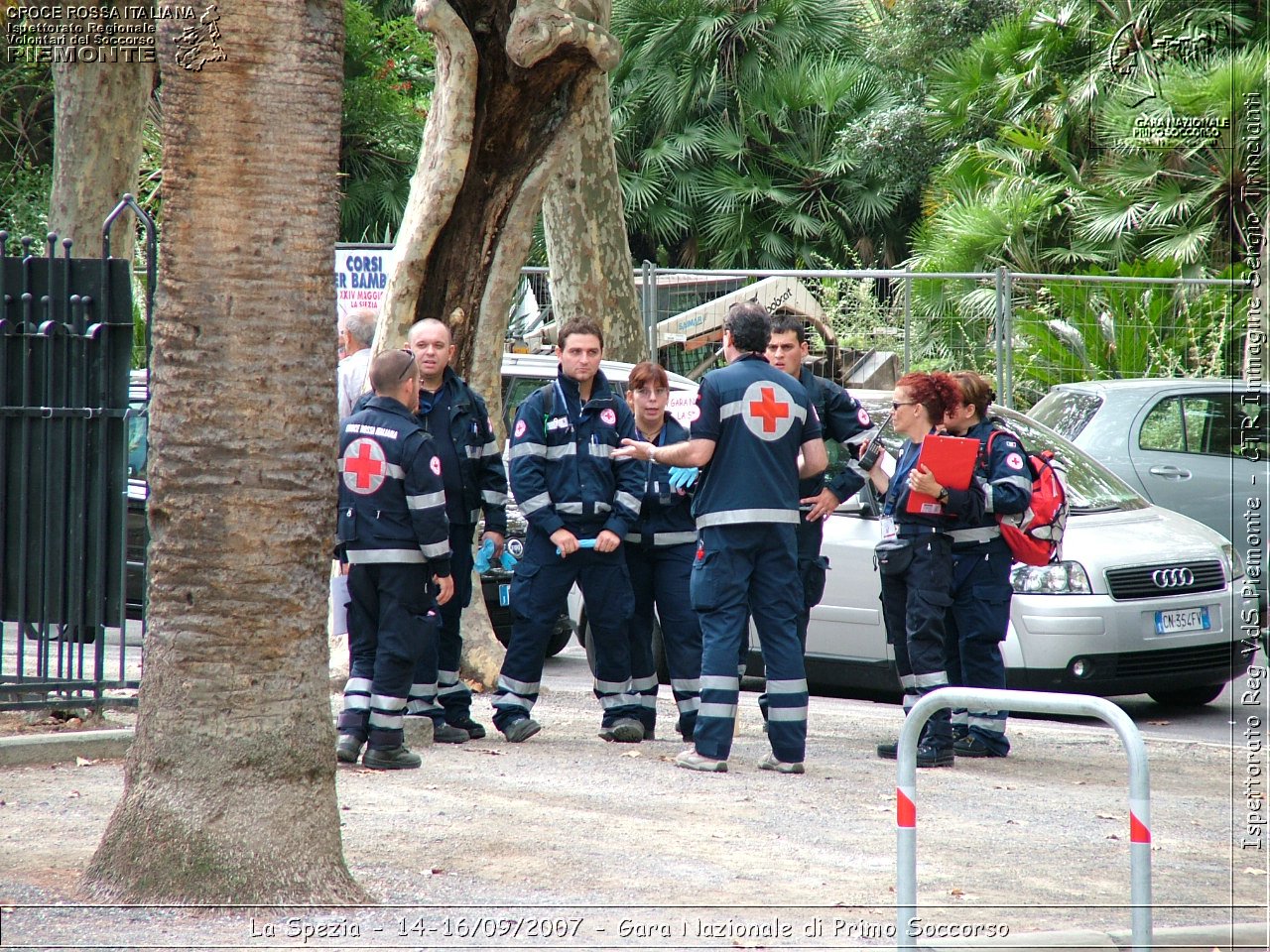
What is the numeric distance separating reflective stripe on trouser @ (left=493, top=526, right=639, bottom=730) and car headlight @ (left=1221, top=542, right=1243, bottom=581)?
3926 millimetres

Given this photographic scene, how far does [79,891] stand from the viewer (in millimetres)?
4555

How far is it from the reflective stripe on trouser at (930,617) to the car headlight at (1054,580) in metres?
1.47

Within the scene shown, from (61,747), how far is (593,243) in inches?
264

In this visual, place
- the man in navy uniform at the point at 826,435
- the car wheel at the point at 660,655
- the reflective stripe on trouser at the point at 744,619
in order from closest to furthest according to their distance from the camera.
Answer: the reflective stripe on trouser at the point at 744,619 < the man in navy uniform at the point at 826,435 < the car wheel at the point at 660,655

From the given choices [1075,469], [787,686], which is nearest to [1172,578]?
[1075,469]

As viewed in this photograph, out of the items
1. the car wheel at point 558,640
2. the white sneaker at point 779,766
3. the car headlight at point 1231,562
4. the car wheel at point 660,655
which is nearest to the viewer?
the white sneaker at point 779,766

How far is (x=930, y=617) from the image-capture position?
7215 millimetres

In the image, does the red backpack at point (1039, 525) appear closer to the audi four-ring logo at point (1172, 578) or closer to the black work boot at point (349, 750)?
the audi four-ring logo at point (1172, 578)

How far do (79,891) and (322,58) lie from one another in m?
2.63

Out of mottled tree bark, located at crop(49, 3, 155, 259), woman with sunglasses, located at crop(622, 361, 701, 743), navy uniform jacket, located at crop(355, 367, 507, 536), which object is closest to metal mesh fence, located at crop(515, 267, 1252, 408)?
mottled tree bark, located at crop(49, 3, 155, 259)

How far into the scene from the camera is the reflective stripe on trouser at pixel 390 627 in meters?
6.70

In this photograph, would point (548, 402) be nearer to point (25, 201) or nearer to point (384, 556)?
point (384, 556)

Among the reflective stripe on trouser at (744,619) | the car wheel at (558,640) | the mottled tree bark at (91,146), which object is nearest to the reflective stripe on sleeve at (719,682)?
the reflective stripe on trouser at (744,619)

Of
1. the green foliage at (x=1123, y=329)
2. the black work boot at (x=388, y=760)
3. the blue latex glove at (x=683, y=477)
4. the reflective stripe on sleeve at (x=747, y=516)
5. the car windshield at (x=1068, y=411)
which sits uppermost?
the green foliage at (x=1123, y=329)
